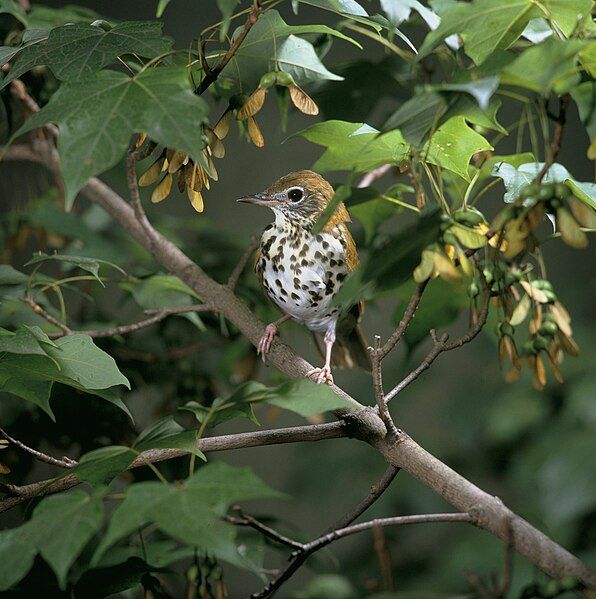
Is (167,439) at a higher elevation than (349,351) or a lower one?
higher

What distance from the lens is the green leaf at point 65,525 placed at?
0.52 metres

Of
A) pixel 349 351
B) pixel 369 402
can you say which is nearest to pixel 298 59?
pixel 349 351

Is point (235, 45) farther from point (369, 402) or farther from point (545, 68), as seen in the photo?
point (369, 402)

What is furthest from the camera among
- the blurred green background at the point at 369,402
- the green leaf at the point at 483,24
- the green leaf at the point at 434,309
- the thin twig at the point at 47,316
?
the blurred green background at the point at 369,402

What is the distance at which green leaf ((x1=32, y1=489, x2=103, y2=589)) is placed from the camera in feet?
1.71

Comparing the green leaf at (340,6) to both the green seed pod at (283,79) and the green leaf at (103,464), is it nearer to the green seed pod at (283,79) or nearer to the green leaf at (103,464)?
the green seed pod at (283,79)

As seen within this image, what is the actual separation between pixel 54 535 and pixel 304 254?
2.04ft

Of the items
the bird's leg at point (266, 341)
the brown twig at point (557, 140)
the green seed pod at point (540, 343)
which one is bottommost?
the bird's leg at point (266, 341)

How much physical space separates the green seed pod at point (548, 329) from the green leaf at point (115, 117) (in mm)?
393

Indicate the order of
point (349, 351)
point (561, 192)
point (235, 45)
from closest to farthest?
1. point (561, 192)
2. point (235, 45)
3. point (349, 351)

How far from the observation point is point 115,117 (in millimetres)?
608

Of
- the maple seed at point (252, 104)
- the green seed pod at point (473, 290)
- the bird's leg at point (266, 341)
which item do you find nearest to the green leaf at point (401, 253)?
the green seed pod at point (473, 290)

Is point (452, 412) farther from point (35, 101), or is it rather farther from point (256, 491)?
point (256, 491)

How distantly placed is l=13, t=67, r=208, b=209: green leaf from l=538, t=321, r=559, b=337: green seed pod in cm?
39
